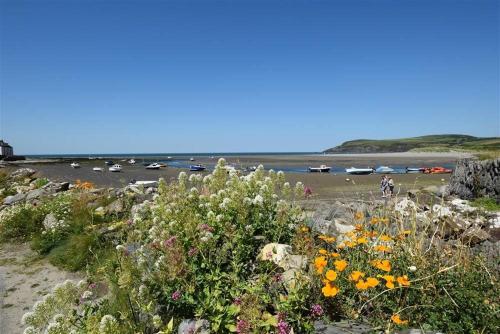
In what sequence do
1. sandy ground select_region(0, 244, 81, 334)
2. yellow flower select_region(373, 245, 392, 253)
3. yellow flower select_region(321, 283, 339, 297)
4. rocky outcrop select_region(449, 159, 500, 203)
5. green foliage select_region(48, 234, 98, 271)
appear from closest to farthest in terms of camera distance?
yellow flower select_region(321, 283, 339, 297) → yellow flower select_region(373, 245, 392, 253) → sandy ground select_region(0, 244, 81, 334) → green foliage select_region(48, 234, 98, 271) → rocky outcrop select_region(449, 159, 500, 203)

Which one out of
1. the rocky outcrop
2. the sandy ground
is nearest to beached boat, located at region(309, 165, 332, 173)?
the rocky outcrop

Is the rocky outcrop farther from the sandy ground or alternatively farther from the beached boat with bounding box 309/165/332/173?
the beached boat with bounding box 309/165/332/173

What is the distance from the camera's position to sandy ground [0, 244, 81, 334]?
649 cm

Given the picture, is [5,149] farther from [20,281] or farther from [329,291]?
[329,291]

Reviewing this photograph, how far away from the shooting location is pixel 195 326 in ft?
11.8

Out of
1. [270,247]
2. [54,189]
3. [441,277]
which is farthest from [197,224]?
[54,189]

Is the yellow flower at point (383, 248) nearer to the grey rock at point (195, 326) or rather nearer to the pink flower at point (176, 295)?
the grey rock at point (195, 326)

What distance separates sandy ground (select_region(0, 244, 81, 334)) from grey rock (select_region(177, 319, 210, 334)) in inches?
163

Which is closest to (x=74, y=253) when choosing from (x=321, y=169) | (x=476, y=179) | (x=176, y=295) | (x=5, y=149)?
(x=176, y=295)

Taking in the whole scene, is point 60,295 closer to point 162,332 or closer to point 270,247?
point 162,332

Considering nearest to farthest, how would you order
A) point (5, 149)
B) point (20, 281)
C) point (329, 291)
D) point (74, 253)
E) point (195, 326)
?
point (329, 291), point (195, 326), point (20, 281), point (74, 253), point (5, 149)

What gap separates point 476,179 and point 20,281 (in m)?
19.4

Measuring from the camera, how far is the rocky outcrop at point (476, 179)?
1608 cm

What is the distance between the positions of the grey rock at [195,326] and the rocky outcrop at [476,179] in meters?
16.7
